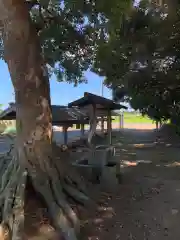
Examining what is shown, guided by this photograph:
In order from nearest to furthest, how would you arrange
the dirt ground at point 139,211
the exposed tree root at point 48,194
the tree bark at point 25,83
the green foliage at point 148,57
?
the exposed tree root at point 48,194 < the dirt ground at point 139,211 < the tree bark at point 25,83 < the green foliage at point 148,57

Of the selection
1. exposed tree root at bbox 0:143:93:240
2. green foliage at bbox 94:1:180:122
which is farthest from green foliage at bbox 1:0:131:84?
exposed tree root at bbox 0:143:93:240

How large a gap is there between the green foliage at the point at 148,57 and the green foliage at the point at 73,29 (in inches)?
30.6

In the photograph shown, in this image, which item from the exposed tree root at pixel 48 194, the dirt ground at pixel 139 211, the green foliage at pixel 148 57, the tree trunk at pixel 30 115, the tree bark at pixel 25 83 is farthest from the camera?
the green foliage at pixel 148 57

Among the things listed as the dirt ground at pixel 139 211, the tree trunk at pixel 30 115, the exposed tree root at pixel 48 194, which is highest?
the tree trunk at pixel 30 115

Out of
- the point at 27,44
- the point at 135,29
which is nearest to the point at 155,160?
the point at 135,29

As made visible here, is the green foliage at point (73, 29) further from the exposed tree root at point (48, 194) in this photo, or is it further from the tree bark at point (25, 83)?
the exposed tree root at point (48, 194)

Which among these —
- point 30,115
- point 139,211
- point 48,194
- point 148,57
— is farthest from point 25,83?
point 148,57

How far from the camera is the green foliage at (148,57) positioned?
11.2m

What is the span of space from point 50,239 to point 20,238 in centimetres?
55

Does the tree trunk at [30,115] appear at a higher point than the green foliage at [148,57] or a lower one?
lower

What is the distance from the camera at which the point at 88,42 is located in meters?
10.7

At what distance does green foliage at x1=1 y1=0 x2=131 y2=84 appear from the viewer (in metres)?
7.47

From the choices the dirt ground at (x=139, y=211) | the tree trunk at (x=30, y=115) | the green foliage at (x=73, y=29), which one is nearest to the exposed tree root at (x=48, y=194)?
the tree trunk at (x=30, y=115)

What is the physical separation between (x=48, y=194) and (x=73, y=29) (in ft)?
19.3
